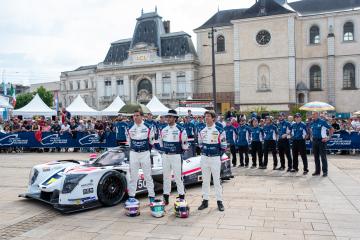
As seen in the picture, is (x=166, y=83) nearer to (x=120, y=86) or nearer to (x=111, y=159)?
(x=120, y=86)

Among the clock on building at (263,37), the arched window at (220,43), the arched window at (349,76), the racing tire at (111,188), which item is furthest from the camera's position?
the arched window at (220,43)

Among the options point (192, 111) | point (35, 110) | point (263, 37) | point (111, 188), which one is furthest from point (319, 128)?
point (263, 37)

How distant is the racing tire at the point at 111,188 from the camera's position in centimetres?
796

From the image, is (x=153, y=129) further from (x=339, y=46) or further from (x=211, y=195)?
(x=339, y=46)

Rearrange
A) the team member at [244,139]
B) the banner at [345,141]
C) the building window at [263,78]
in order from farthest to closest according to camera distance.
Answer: the building window at [263,78] < the banner at [345,141] < the team member at [244,139]

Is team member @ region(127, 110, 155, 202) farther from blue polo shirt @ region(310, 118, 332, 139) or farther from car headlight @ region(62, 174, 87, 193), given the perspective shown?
blue polo shirt @ region(310, 118, 332, 139)

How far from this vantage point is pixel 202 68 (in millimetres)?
54469

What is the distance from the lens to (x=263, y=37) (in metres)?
48.7

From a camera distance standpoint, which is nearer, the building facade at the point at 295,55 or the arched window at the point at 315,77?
the building facade at the point at 295,55

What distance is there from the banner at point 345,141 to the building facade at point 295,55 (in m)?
30.2

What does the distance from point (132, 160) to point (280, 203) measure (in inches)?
132

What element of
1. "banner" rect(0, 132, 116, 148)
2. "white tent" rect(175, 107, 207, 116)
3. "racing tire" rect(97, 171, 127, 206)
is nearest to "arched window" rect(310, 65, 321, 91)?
"white tent" rect(175, 107, 207, 116)

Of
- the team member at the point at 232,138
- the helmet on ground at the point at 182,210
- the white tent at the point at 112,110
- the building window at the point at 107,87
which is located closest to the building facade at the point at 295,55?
the white tent at the point at 112,110

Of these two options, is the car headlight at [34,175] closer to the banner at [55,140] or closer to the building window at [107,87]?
the banner at [55,140]
